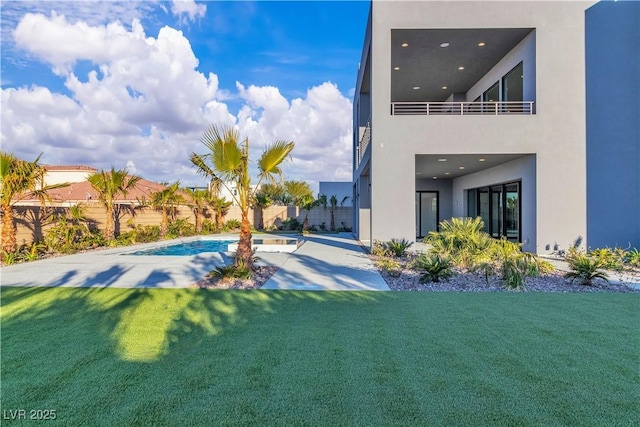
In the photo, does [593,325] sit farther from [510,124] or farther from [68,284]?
[68,284]

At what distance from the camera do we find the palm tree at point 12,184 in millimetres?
9086

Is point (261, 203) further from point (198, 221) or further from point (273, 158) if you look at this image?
point (273, 158)

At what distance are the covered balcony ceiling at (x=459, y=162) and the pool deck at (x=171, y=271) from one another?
14.0 ft

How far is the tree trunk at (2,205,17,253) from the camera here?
9258 millimetres

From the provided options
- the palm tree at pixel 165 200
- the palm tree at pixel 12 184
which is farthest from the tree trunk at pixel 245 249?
the palm tree at pixel 165 200

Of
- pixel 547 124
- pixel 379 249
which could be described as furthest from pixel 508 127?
pixel 379 249

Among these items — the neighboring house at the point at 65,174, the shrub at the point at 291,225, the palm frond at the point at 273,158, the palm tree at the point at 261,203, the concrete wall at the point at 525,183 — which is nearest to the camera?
the palm frond at the point at 273,158

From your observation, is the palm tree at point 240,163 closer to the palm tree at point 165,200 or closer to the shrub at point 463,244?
the shrub at point 463,244

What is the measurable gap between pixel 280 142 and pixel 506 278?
567cm

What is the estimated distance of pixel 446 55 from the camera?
12.2 m

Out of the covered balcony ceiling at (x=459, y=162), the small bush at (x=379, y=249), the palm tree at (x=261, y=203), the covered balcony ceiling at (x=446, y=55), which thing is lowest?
the small bush at (x=379, y=249)

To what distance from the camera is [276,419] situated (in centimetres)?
240

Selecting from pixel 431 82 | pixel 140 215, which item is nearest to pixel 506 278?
pixel 431 82

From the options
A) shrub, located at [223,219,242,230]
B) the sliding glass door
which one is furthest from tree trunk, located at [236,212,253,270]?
shrub, located at [223,219,242,230]
